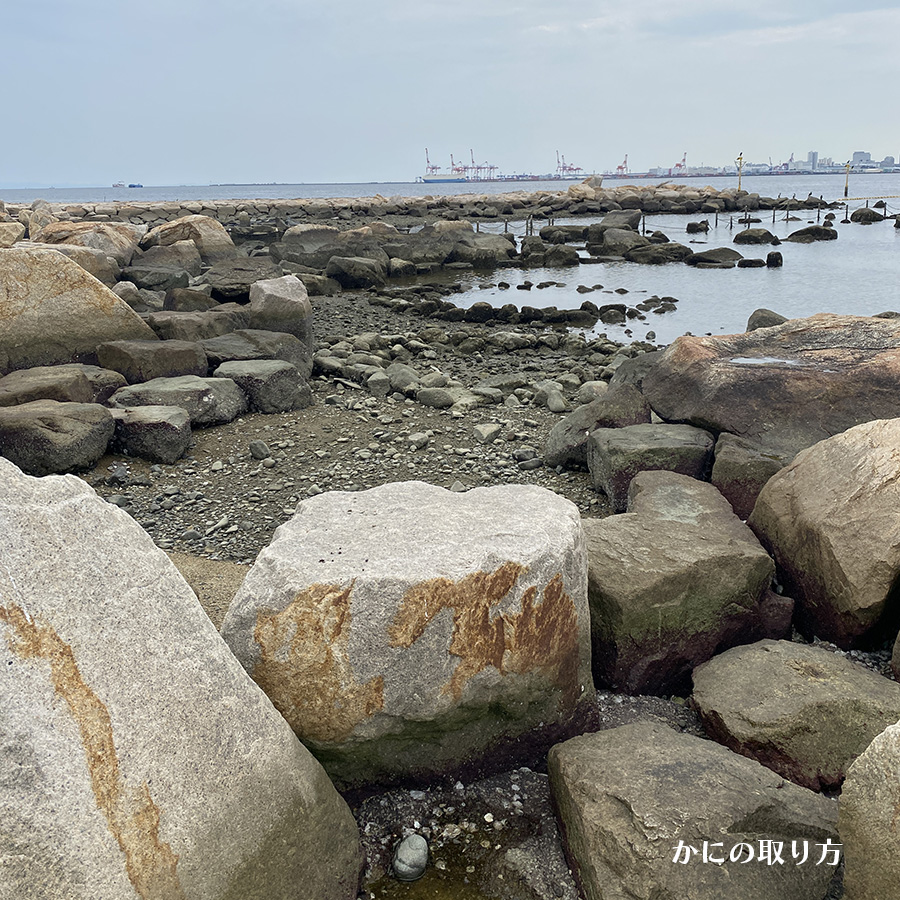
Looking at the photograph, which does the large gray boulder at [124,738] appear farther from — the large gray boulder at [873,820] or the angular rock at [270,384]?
the angular rock at [270,384]

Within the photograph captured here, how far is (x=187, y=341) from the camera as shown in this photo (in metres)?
8.11

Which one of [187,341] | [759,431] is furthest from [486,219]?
[759,431]

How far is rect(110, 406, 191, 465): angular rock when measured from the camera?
20.3 ft

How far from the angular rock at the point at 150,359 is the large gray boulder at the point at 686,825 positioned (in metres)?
6.19

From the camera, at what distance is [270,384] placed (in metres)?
7.24

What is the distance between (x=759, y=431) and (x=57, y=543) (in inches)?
174

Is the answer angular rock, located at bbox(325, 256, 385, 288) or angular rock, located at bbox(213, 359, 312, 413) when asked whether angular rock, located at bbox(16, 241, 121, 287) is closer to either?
angular rock, located at bbox(325, 256, 385, 288)

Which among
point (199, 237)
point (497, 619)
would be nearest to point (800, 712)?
point (497, 619)

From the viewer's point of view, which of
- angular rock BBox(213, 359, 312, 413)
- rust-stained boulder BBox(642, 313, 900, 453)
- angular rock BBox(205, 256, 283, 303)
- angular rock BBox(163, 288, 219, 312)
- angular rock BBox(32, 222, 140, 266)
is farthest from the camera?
angular rock BBox(32, 222, 140, 266)

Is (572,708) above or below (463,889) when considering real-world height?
above

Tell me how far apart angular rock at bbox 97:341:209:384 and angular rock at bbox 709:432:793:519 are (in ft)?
16.9

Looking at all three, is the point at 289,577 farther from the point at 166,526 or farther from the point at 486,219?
the point at 486,219

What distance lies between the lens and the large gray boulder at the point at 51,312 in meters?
7.57

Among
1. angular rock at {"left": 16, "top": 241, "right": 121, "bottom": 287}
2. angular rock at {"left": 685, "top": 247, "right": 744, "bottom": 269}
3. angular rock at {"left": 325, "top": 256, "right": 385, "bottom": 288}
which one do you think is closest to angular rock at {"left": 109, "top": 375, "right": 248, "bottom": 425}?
angular rock at {"left": 16, "top": 241, "right": 121, "bottom": 287}
